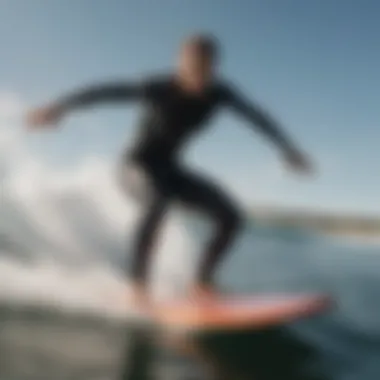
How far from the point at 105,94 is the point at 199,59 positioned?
0.19 metres

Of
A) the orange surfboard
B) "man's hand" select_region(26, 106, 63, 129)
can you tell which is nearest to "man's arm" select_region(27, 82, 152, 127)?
"man's hand" select_region(26, 106, 63, 129)

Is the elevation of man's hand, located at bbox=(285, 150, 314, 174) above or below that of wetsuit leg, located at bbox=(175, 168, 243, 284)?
above

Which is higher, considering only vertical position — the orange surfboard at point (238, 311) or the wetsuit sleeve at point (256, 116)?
the wetsuit sleeve at point (256, 116)

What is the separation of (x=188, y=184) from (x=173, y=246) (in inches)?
4.9

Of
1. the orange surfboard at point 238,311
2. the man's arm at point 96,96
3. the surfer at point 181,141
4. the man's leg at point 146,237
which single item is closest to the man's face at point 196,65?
the surfer at point 181,141

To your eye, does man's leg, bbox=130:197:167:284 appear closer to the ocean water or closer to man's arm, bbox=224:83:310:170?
the ocean water

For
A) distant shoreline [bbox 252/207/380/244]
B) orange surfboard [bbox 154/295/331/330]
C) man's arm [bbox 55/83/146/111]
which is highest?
man's arm [bbox 55/83/146/111]

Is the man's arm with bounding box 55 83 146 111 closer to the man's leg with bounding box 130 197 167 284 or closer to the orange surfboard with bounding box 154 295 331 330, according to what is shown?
the man's leg with bounding box 130 197 167 284

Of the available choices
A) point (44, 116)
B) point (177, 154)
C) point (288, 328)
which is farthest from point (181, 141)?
point (288, 328)

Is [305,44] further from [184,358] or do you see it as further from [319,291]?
[184,358]

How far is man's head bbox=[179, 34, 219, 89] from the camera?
5.40 ft

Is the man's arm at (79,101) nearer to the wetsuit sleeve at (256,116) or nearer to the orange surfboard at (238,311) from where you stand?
the wetsuit sleeve at (256,116)

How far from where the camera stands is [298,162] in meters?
1.69

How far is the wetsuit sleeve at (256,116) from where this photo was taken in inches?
66.4
